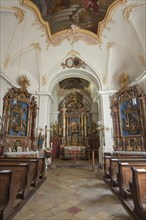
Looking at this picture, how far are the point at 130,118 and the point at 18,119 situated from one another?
7325mm

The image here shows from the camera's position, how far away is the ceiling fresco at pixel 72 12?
277 inches

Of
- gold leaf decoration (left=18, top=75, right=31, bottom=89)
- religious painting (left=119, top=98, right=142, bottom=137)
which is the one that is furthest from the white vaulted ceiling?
religious painting (left=119, top=98, right=142, bottom=137)

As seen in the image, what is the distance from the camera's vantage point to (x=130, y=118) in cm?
897

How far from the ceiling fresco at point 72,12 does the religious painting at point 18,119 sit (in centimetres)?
524

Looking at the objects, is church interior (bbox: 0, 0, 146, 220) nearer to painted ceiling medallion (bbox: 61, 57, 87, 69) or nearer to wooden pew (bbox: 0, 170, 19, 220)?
painted ceiling medallion (bbox: 61, 57, 87, 69)

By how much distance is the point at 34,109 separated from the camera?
393 inches

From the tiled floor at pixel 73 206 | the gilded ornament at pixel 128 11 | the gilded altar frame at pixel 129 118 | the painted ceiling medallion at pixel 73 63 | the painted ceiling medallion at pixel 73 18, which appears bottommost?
the tiled floor at pixel 73 206

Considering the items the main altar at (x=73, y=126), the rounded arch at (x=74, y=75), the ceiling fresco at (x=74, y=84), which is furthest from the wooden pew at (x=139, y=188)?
the ceiling fresco at (x=74, y=84)

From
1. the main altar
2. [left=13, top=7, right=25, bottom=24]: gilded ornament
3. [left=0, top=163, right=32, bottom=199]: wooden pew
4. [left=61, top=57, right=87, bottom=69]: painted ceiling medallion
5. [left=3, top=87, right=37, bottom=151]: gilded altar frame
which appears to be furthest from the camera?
the main altar

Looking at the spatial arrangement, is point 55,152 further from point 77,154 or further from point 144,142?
point 144,142

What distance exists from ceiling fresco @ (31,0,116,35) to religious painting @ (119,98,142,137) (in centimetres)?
513

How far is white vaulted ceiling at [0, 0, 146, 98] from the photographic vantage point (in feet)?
22.9

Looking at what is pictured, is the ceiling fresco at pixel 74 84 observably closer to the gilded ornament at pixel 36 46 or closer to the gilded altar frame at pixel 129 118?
the gilded ornament at pixel 36 46

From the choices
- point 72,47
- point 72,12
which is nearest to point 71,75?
point 72,47
